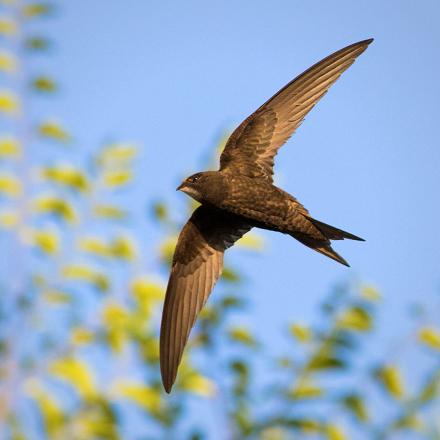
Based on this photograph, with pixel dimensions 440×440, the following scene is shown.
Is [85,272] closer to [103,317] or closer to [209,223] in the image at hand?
[103,317]

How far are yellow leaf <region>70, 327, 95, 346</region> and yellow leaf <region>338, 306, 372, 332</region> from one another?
170 cm

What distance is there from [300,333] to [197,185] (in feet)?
6.59

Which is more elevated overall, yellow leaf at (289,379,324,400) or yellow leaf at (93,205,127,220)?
yellow leaf at (93,205,127,220)

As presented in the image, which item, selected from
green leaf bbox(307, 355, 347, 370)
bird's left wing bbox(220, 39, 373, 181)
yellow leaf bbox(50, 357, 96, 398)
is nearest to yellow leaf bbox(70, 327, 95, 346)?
yellow leaf bbox(50, 357, 96, 398)

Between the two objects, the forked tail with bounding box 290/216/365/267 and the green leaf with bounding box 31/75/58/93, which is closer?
the forked tail with bounding box 290/216/365/267

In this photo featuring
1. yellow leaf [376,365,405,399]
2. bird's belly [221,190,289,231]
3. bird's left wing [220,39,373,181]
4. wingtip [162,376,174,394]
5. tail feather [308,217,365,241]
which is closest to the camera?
tail feather [308,217,365,241]

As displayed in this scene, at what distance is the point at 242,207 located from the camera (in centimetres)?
584

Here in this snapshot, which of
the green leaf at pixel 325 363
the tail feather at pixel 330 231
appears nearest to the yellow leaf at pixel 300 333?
the green leaf at pixel 325 363

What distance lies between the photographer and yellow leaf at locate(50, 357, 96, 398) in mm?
7082

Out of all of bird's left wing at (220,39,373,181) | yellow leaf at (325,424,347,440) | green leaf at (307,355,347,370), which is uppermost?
bird's left wing at (220,39,373,181)

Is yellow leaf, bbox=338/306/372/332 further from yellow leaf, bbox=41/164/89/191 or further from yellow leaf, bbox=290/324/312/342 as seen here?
yellow leaf, bbox=41/164/89/191

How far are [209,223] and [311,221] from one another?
0.88 metres

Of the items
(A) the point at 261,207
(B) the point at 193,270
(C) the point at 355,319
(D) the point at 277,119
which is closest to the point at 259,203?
(A) the point at 261,207

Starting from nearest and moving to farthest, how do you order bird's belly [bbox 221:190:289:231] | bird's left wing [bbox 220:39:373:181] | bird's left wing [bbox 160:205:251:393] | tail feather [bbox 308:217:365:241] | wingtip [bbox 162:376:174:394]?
1. tail feather [bbox 308:217:365:241]
2. bird's belly [bbox 221:190:289:231]
3. wingtip [bbox 162:376:174:394]
4. bird's left wing [bbox 220:39:373:181]
5. bird's left wing [bbox 160:205:251:393]
